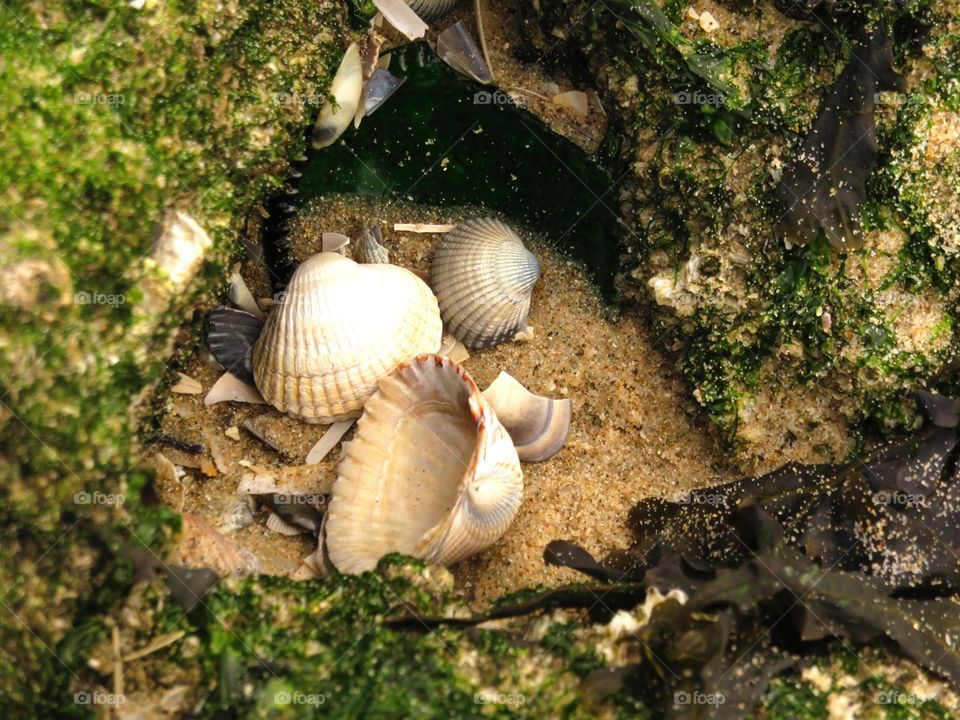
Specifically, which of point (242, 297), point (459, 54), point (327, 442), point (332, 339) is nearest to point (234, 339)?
point (242, 297)

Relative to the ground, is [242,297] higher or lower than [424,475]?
lower

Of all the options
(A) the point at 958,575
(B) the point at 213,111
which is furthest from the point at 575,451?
(B) the point at 213,111

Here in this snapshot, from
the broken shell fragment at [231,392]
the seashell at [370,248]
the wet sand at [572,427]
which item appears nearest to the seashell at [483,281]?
the wet sand at [572,427]

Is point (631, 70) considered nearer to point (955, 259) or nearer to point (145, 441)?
point (955, 259)

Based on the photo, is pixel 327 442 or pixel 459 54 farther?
pixel 459 54

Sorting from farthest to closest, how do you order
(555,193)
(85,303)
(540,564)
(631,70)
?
(555,193), (631,70), (540,564), (85,303)

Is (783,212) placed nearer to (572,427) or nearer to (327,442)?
(572,427)

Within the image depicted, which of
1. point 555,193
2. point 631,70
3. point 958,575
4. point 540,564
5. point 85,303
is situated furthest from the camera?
point 555,193
